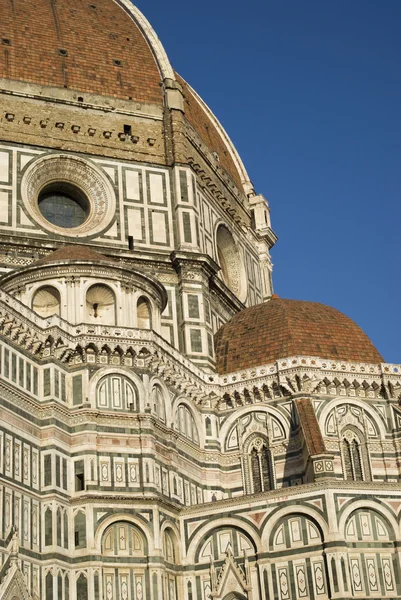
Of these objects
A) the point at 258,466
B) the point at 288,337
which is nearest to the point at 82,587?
the point at 258,466

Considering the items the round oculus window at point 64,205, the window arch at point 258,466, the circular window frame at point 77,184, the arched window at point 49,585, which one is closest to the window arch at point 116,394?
the arched window at point 49,585

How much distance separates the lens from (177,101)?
44.1 metres

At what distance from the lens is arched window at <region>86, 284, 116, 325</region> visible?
1350 inches

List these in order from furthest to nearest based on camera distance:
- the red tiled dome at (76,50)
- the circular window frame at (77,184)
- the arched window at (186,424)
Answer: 1. the red tiled dome at (76,50)
2. the circular window frame at (77,184)
3. the arched window at (186,424)

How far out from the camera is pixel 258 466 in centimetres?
3638

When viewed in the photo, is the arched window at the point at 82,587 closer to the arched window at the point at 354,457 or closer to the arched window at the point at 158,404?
the arched window at the point at 158,404

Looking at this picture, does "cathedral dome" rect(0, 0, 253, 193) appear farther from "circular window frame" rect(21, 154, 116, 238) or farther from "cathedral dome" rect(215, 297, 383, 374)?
"cathedral dome" rect(215, 297, 383, 374)

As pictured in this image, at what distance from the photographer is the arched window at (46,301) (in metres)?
34.1

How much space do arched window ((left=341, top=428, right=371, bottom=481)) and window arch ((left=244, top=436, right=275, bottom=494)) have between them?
2.60 meters

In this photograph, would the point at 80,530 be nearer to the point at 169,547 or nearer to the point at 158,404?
the point at 169,547

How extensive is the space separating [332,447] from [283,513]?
184 inches

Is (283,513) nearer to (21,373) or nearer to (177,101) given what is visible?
(21,373)

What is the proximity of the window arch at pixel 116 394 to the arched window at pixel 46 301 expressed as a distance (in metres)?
3.24

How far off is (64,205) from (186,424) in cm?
1076
